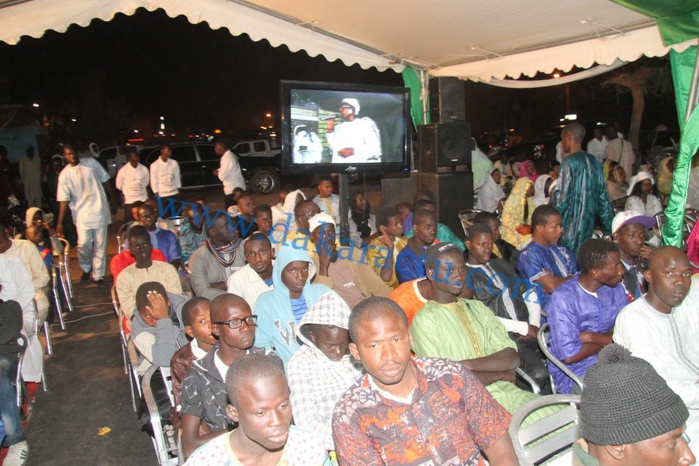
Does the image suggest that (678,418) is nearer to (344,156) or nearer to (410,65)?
(344,156)

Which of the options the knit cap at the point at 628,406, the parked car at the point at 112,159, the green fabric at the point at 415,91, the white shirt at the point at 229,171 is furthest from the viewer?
the parked car at the point at 112,159

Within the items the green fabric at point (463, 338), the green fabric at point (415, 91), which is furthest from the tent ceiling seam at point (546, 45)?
the green fabric at point (463, 338)

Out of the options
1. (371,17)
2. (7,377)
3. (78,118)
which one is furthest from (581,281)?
(78,118)

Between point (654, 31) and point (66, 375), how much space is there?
6493 millimetres

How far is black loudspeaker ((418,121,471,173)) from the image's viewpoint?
7.46 m

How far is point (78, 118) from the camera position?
23812 millimetres

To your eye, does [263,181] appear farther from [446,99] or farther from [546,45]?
[546,45]

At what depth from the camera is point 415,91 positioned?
7449 millimetres

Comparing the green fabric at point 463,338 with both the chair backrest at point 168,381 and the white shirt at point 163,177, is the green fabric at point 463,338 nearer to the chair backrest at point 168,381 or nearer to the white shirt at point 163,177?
the chair backrest at point 168,381

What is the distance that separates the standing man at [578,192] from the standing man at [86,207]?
248 inches

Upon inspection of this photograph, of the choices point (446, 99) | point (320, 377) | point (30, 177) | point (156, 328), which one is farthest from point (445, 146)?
point (30, 177)

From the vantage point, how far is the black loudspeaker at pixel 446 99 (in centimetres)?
739

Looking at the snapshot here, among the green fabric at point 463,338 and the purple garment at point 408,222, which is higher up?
the purple garment at point 408,222

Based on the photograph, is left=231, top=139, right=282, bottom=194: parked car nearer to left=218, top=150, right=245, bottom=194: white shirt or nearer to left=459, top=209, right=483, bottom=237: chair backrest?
left=218, top=150, right=245, bottom=194: white shirt
